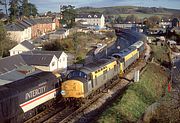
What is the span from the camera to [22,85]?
77.4 feet

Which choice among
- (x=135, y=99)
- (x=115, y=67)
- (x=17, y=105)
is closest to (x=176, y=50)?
(x=115, y=67)

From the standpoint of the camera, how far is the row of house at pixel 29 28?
83312mm

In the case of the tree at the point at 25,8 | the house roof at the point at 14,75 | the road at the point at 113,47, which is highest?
the tree at the point at 25,8

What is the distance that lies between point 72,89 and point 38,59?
22.2 metres

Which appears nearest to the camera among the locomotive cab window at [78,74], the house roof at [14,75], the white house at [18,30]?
the locomotive cab window at [78,74]

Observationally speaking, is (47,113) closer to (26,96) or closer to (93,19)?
(26,96)

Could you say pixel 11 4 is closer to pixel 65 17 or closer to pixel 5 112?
pixel 65 17

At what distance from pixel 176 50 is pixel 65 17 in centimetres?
5493

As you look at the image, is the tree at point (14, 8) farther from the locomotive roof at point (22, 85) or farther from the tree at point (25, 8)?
the locomotive roof at point (22, 85)

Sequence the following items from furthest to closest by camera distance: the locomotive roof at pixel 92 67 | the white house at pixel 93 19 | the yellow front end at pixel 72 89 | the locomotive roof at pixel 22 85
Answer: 1. the white house at pixel 93 19
2. the locomotive roof at pixel 92 67
3. the yellow front end at pixel 72 89
4. the locomotive roof at pixel 22 85

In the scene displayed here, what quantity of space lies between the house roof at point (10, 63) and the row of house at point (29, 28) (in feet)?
91.0

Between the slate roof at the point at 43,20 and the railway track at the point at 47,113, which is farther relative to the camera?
the slate roof at the point at 43,20

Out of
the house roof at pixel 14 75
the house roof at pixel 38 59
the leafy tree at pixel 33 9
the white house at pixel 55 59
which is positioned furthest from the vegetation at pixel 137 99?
the leafy tree at pixel 33 9

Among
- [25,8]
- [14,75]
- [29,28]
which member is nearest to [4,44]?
[14,75]
